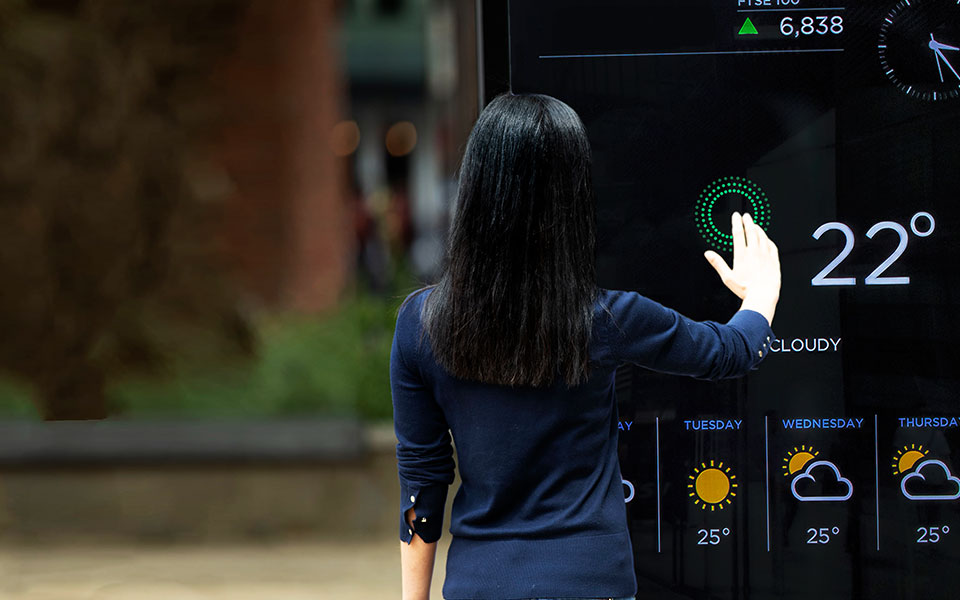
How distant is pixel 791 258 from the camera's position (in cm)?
269

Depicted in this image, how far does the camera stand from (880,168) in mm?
2689

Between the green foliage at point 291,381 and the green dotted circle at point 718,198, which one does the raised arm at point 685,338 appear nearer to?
the green dotted circle at point 718,198

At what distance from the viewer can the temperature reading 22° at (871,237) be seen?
2691 mm

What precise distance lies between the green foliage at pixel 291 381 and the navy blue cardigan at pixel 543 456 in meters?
4.59

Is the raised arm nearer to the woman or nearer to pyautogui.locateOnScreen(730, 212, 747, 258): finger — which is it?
the woman

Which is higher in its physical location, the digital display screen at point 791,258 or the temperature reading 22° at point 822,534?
the digital display screen at point 791,258

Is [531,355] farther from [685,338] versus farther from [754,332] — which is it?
[754,332]

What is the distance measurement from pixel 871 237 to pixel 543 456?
1230mm

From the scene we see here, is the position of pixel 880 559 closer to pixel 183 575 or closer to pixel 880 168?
pixel 880 168

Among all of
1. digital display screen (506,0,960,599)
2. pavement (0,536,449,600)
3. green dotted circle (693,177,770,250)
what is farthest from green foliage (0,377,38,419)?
green dotted circle (693,177,770,250)

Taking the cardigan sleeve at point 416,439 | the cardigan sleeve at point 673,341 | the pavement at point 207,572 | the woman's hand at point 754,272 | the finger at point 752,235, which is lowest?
the pavement at point 207,572

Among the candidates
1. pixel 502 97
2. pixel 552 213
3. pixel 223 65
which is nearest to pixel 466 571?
pixel 552 213

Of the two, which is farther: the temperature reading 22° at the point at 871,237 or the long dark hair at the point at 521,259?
the temperature reading 22° at the point at 871,237

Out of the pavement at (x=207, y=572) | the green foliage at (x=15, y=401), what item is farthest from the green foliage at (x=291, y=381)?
the pavement at (x=207, y=572)
